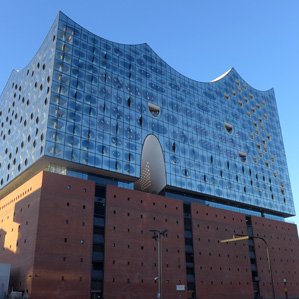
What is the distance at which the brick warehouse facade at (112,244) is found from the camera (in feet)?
142

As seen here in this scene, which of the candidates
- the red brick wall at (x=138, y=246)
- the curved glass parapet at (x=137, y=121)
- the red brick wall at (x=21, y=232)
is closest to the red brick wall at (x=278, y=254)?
the curved glass parapet at (x=137, y=121)

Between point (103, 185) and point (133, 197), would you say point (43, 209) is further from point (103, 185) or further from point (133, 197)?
point (133, 197)

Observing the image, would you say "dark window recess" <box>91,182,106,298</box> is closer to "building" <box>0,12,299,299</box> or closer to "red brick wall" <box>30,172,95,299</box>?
"building" <box>0,12,299,299</box>

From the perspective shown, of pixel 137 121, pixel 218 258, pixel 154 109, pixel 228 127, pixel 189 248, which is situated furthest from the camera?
pixel 228 127

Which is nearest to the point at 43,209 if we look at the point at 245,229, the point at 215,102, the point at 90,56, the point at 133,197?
the point at 133,197

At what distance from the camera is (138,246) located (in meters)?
50.3

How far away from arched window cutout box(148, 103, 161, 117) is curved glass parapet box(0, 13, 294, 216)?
17 cm

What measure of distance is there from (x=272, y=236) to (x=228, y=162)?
16.0m

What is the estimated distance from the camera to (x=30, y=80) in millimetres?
61281

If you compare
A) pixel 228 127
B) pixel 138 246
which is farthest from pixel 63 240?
pixel 228 127

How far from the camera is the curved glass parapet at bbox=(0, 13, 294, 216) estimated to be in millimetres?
52312

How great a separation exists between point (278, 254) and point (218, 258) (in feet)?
55.2

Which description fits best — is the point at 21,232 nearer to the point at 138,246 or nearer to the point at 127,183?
the point at 138,246

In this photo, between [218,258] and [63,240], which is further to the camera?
[218,258]
